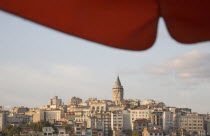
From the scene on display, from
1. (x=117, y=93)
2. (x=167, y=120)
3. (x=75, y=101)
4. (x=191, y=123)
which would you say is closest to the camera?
(x=167, y=120)

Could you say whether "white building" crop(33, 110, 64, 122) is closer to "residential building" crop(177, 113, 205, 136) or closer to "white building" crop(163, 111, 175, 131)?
"white building" crop(163, 111, 175, 131)

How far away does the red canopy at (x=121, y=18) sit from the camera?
20.6 inches

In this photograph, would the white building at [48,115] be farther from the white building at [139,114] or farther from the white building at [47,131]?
the white building at [47,131]

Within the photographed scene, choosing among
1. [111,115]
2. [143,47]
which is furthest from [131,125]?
[143,47]

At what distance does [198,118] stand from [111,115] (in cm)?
617

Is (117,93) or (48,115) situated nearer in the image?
(48,115)

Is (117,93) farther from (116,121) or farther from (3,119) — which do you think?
(3,119)

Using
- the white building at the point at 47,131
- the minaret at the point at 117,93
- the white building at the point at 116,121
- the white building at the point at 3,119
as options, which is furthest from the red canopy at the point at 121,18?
the minaret at the point at 117,93

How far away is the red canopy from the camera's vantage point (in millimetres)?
522

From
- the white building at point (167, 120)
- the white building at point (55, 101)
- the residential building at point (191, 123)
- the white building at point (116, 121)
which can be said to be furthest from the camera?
the white building at point (55, 101)

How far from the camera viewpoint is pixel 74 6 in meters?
0.54

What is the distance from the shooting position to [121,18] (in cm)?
57

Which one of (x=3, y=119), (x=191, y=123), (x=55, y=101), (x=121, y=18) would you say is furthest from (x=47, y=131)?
(x=121, y=18)

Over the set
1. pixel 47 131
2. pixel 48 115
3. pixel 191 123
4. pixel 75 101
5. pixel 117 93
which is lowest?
pixel 47 131
